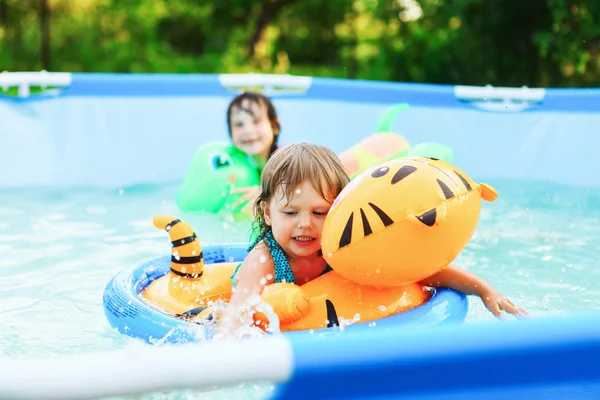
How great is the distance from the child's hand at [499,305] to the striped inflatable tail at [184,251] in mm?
834

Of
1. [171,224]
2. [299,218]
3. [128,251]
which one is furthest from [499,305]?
[128,251]

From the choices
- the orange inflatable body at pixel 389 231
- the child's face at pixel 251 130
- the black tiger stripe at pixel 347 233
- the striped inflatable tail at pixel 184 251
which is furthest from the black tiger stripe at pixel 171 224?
the child's face at pixel 251 130

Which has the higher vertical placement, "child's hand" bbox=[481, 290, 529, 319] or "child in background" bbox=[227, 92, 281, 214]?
"child in background" bbox=[227, 92, 281, 214]

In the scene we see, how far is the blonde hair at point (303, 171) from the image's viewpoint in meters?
1.98

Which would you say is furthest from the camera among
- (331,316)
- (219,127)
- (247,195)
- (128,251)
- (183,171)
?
(219,127)

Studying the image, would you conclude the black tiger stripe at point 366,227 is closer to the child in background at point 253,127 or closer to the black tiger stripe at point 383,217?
the black tiger stripe at point 383,217

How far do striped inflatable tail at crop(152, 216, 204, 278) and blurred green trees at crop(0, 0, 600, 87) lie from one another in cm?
427

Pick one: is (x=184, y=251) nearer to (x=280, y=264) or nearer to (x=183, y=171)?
(x=280, y=264)

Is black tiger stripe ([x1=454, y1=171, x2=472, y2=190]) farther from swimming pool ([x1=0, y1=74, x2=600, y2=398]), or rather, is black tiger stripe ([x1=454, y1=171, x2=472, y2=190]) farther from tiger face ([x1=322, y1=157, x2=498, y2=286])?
swimming pool ([x1=0, y1=74, x2=600, y2=398])

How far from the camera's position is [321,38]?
10.9 m

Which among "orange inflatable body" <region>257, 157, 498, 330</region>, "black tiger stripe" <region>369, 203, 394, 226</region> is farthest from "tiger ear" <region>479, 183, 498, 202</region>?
"black tiger stripe" <region>369, 203, 394, 226</region>

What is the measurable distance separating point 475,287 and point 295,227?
50 centimetres

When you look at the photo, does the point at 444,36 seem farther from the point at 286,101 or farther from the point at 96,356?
the point at 96,356

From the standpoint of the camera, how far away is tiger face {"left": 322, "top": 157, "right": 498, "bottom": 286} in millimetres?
1820
